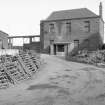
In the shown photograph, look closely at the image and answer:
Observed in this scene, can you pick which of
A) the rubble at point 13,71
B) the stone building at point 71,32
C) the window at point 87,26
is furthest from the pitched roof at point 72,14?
the rubble at point 13,71

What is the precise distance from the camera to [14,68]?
13.1 metres

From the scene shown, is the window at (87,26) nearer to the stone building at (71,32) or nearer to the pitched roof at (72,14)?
the stone building at (71,32)

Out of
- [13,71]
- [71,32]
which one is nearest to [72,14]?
[71,32]

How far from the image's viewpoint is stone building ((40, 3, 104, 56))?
30605mm

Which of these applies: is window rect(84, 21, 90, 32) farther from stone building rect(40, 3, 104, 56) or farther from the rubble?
the rubble

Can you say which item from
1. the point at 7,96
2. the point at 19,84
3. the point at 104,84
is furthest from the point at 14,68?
the point at 104,84

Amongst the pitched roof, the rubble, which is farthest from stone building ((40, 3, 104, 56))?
the rubble

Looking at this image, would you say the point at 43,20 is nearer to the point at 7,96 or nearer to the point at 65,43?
the point at 65,43

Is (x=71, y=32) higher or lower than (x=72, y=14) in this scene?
lower

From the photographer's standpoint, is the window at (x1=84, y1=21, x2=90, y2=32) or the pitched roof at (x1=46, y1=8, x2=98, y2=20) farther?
the pitched roof at (x1=46, y1=8, x2=98, y2=20)

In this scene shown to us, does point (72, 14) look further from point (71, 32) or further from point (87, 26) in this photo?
point (87, 26)

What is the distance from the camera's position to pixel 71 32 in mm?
32375

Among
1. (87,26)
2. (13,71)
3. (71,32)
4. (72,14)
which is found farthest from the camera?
(72,14)

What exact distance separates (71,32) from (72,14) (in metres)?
5.07
